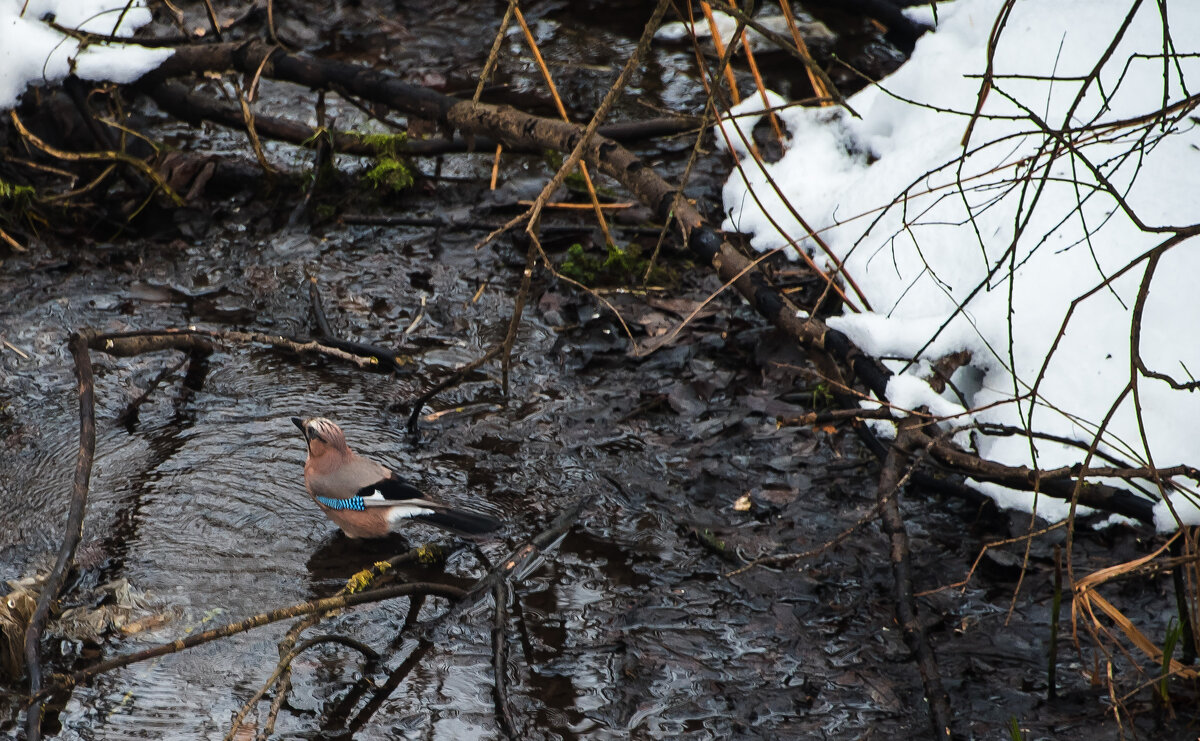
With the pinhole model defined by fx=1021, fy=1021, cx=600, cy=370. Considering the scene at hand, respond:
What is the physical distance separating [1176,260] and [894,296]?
116cm

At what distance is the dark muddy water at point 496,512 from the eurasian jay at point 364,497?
0.15 metres

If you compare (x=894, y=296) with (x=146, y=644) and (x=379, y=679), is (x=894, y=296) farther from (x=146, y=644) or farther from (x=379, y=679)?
(x=146, y=644)

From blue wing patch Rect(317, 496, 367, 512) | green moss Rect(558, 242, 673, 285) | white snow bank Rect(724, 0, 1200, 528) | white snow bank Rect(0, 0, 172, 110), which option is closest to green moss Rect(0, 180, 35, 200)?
white snow bank Rect(0, 0, 172, 110)

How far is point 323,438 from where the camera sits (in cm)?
448

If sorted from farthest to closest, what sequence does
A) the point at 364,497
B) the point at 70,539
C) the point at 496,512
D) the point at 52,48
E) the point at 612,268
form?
the point at 612,268 → the point at 52,48 → the point at 496,512 → the point at 364,497 → the point at 70,539

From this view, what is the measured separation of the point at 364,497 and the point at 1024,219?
2706 mm

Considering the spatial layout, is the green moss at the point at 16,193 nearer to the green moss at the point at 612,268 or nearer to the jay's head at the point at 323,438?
the jay's head at the point at 323,438

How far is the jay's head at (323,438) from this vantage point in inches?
174

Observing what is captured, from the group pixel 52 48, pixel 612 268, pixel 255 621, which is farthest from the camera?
pixel 612 268

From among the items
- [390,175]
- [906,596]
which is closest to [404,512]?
[906,596]

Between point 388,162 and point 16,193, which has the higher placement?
point 388,162

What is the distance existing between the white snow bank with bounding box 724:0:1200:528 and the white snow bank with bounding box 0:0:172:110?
3681 millimetres

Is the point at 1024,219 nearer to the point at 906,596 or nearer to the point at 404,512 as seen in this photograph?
the point at 906,596

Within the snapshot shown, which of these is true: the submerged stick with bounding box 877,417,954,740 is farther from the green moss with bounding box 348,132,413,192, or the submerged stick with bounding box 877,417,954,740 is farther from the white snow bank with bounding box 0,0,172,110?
the white snow bank with bounding box 0,0,172,110
